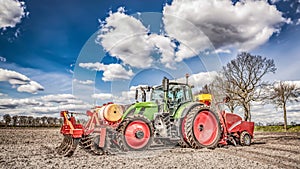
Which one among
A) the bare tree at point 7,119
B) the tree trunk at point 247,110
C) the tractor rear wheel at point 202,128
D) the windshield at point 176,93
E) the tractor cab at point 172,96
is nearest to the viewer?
the tractor rear wheel at point 202,128

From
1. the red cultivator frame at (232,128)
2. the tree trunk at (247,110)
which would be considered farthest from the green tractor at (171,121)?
the tree trunk at (247,110)

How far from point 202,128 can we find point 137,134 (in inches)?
115

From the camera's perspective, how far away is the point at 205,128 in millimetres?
10812

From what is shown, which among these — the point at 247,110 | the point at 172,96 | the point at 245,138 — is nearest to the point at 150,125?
the point at 172,96

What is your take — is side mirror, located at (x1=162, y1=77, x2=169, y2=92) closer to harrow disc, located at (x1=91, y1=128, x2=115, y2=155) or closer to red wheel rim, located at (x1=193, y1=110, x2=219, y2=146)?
red wheel rim, located at (x1=193, y1=110, x2=219, y2=146)

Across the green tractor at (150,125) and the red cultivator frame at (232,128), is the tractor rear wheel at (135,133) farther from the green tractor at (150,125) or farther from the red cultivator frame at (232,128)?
the red cultivator frame at (232,128)

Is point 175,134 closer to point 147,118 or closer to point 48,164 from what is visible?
point 147,118

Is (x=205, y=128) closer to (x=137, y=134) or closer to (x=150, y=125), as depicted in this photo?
(x=150, y=125)

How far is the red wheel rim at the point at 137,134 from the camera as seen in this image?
31.0 ft

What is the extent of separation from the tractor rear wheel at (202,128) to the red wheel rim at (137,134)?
5.45ft

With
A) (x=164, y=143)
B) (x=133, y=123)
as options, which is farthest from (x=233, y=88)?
(x=133, y=123)

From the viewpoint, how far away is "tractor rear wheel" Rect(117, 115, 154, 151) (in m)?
9.29

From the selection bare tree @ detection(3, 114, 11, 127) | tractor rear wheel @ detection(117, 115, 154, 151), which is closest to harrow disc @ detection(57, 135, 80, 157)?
tractor rear wheel @ detection(117, 115, 154, 151)

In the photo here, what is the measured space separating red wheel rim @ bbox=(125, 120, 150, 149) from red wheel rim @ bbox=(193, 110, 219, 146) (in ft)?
6.77
